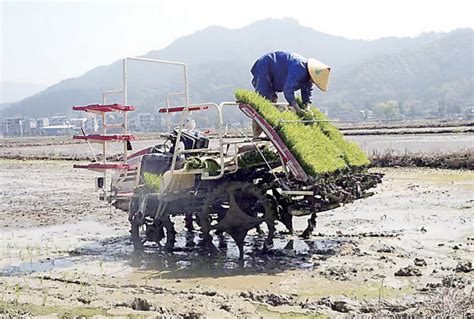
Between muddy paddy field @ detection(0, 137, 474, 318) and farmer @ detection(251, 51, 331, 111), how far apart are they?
8.15ft

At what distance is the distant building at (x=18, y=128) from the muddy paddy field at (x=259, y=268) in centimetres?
13213

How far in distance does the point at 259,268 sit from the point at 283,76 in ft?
11.0

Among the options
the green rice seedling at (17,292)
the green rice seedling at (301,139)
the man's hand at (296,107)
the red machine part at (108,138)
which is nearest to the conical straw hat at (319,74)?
the man's hand at (296,107)

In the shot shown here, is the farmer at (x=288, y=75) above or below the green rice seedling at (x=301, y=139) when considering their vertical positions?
above

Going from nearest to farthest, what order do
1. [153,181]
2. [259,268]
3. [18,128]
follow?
[259,268], [153,181], [18,128]

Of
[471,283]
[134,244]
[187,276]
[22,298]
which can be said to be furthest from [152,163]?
[471,283]

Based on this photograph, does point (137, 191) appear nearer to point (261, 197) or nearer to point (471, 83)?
point (261, 197)

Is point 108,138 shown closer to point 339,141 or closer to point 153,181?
point 153,181

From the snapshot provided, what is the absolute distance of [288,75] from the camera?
Result: 9.93m

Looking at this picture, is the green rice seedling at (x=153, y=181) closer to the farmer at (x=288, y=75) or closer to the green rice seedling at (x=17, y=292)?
the farmer at (x=288, y=75)

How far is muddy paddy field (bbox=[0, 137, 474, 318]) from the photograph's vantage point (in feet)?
21.7

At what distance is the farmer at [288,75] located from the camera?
984 cm

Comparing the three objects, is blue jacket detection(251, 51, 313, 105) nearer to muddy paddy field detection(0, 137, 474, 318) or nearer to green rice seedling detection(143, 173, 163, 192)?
green rice seedling detection(143, 173, 163, 192)

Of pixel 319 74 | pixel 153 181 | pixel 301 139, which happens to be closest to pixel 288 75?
pixel 319 74
